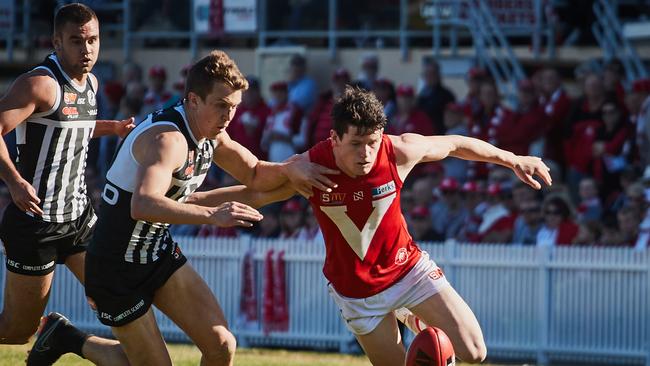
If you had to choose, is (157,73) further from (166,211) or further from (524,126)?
(166,211)

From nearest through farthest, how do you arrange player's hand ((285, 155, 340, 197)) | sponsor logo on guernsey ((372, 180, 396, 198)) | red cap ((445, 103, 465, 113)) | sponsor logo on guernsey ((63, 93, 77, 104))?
player's hand ((285, 155, 340, 197)) < sponsor logo on guernsey ((372, 180, 396, 198)) < sponsor logo on guernsey ((63, 93, 77, 104)) < red cap ((445, 103, 465, 113))

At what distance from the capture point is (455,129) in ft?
47.6

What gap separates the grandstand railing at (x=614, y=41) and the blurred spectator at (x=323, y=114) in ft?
10.3

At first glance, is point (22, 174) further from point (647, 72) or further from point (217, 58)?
point (647, 72)

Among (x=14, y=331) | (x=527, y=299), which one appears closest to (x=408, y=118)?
(x=527, y=299)

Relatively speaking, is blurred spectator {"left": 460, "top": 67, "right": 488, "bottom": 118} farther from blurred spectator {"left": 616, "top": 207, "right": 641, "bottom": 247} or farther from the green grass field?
the green grass field

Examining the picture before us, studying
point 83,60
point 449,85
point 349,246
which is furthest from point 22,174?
point 449,85

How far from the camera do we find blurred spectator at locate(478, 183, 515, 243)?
13.4m

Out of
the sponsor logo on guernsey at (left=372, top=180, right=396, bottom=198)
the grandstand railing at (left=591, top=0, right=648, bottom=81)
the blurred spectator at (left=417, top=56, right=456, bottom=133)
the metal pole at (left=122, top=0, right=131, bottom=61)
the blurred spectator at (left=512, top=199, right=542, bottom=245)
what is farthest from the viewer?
the metal pole at (left=122, top=0, right=131, bottom=61)

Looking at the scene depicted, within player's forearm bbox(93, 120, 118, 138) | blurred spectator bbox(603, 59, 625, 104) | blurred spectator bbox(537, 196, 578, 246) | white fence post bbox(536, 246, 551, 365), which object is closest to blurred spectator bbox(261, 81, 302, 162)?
blurred spectator bbox(537, 196, 578, 246)

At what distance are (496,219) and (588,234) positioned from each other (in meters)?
1.14

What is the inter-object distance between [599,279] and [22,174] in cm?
671

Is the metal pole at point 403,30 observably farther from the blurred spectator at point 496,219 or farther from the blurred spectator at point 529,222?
the blurred spectator at point 529,222

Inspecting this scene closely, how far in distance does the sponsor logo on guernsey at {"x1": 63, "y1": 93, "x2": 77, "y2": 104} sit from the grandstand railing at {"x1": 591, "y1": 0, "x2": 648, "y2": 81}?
8864 millimetres
